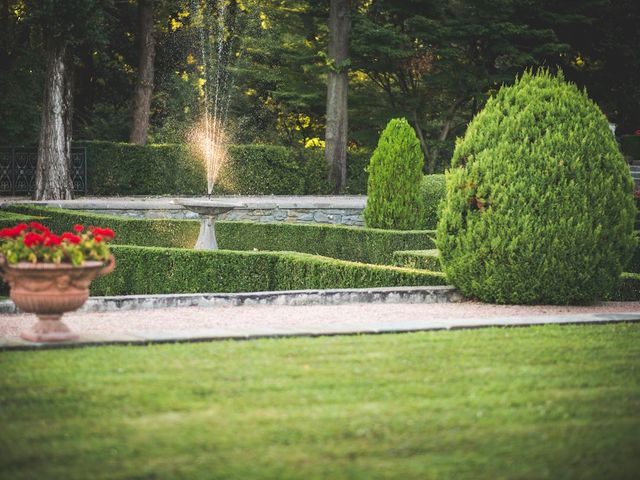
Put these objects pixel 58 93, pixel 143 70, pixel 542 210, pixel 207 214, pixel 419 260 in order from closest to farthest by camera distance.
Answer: pixel 542 210, pixel 419 260, pixel 207 214, pixel 58 93, pixel 143 70

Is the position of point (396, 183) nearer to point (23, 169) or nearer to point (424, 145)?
point (23, 169)

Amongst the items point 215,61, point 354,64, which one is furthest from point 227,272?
point 215,61

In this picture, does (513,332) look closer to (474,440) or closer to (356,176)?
(474,440)

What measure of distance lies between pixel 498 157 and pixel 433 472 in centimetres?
623

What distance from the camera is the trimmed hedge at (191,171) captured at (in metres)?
26.7

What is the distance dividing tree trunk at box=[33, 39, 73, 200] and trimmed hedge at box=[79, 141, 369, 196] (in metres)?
2.55

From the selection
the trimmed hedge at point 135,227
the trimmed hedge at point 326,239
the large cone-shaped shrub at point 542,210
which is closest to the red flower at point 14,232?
the large cone-shaped shrub at point 542,210

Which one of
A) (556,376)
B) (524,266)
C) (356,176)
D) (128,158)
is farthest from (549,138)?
(356,176)

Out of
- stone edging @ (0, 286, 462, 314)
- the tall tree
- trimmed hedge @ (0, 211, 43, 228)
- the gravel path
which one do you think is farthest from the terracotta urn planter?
the tall tree

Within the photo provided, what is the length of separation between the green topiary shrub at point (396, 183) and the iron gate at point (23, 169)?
1053 cm

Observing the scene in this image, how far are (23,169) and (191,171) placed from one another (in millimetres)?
4482

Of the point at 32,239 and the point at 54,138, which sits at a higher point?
the point at 54,138

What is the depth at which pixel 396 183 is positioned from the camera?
1783cm

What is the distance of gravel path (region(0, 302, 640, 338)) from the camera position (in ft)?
27.8
